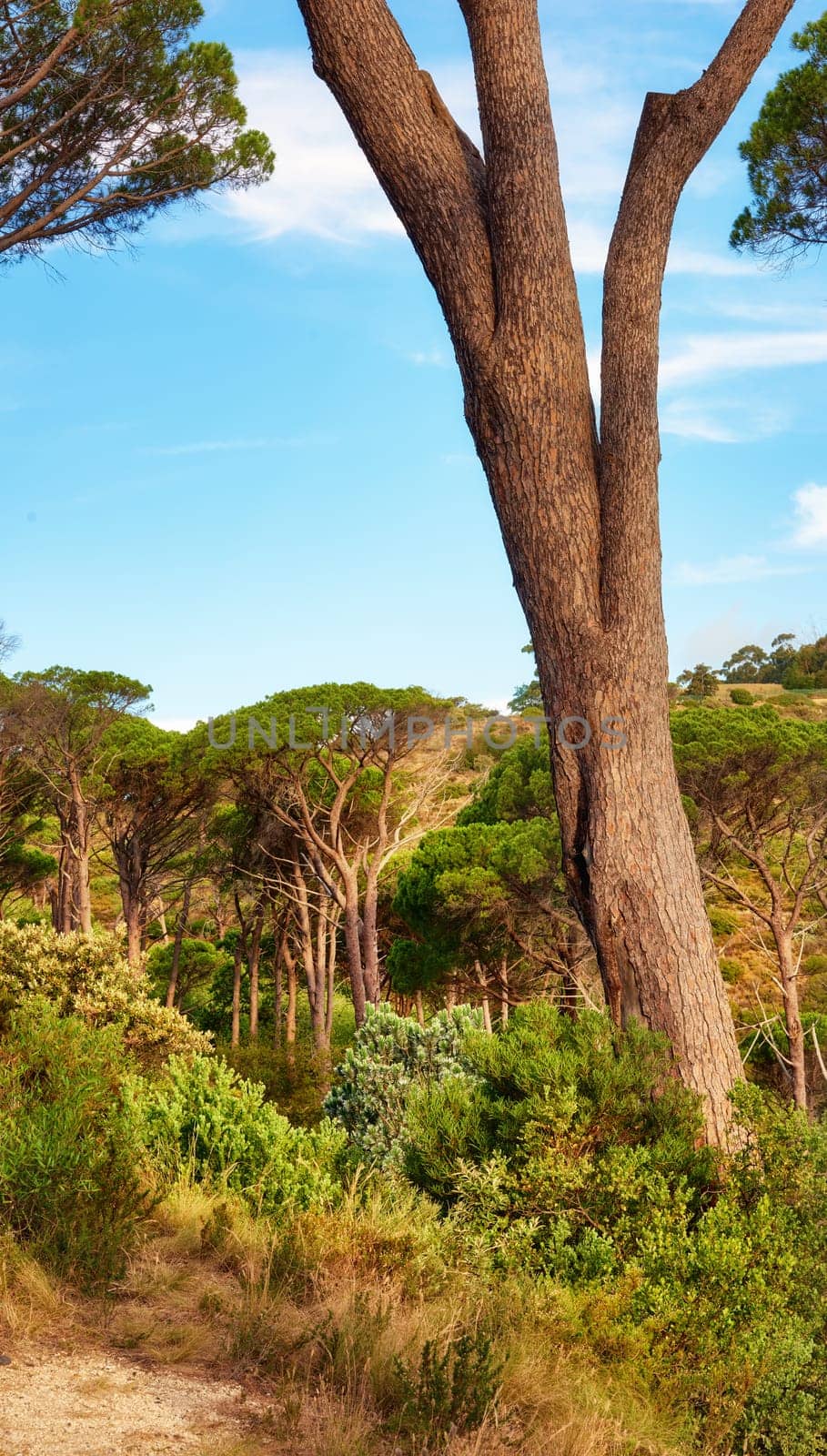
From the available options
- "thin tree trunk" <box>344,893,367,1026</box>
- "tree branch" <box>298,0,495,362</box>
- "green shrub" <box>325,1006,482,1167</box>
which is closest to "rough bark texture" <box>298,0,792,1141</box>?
"tree branch" <box>298,0,495,362</box>

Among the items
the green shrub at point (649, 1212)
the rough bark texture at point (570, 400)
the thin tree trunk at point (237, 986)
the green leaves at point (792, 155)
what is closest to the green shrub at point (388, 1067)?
the green shrub at point (649, 1212)

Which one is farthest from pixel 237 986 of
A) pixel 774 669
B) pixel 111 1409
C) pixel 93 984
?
pixel 774 669

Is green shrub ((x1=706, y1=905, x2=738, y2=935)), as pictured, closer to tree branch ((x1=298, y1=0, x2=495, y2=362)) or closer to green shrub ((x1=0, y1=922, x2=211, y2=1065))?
green shrub ((x1=0, y1=922, x2=211, y2=1065))

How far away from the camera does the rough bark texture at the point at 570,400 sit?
474 cm

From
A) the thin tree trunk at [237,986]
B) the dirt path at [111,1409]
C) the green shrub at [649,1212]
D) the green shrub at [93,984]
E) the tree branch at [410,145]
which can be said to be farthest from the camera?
the thin tree trunk at [237,986]

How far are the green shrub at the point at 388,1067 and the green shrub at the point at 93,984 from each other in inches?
90.9

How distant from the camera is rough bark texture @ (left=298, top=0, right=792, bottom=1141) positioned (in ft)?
15.5

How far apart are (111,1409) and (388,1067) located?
14.0 feet

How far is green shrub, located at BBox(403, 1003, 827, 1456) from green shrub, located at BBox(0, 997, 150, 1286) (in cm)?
122

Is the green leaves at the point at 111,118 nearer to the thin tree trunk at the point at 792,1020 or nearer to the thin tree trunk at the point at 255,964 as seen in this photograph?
the thin tree trunk at the point at 792,1020

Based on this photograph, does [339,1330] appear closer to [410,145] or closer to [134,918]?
[410,145]

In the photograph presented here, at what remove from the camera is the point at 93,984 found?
9.21 metres

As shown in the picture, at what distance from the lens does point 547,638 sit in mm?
4988

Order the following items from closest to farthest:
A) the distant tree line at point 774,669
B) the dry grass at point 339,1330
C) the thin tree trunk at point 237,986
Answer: the dry grass at point 339,1330, the thin tree trunk at point 237,986, the distant tree line at point 774,669
